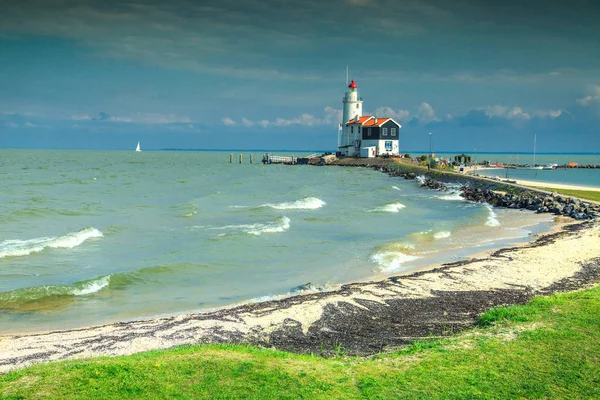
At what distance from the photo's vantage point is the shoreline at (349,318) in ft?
35.8

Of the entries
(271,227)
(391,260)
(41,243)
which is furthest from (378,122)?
(41,243)

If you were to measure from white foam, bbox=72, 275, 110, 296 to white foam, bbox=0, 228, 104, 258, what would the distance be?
19.9 feet

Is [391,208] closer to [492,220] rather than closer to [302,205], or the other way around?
[302,205]

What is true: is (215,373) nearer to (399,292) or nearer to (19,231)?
(399,292)

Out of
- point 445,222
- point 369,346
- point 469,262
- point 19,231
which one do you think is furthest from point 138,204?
point 369,346

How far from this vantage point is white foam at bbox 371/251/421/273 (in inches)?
758

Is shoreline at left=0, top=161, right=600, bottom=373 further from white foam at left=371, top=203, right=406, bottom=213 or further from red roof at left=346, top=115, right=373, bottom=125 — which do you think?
red roof at left=346, top=115, right=373, bottom=125

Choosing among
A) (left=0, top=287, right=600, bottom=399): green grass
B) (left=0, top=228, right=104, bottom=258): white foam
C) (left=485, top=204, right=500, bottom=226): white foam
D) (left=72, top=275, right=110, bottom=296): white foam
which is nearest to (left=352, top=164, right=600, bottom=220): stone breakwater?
(left=485, top=204, right=500, bottom=226): white foam

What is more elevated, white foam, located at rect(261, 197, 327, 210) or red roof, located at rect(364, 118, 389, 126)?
red roof, located at rect(364, 118, 389, 126)

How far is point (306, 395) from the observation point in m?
7.40

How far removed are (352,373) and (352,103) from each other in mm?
87563

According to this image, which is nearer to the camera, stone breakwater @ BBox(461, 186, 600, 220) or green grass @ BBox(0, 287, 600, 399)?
green grass @ BBox(0, 287, 600, 399)

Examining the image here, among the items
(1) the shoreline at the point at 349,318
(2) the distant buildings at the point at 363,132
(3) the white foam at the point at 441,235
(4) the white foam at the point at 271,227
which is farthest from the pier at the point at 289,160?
(1) the shoreline at the point at 349,318

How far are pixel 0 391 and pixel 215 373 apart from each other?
9.69 feet
